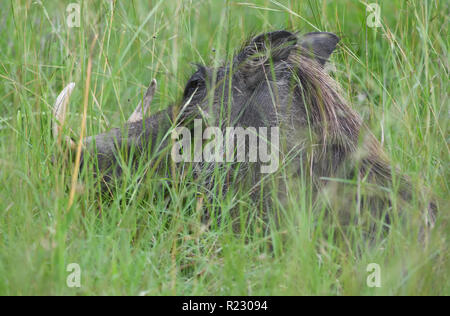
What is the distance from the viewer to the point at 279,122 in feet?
8.87

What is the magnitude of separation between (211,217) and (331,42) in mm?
1141

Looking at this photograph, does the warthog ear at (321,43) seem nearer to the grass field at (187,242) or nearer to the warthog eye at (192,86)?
the grass field at (187,242)

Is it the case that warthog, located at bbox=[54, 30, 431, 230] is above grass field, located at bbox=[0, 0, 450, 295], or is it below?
above

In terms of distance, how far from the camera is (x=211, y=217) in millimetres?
2598

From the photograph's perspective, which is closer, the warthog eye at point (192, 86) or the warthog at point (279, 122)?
the warthog at point (279, 122)

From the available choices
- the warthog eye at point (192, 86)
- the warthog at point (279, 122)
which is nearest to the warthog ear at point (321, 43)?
the warthog at point (279, 122)

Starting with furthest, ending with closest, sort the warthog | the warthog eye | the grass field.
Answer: the warthog eye < the warthog < the grass field

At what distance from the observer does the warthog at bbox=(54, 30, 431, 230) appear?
103 inches

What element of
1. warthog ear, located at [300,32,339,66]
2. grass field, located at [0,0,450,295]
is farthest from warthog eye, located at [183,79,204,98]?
warthog ear, located at [300,32,339,66]

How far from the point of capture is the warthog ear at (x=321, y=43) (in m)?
2.99

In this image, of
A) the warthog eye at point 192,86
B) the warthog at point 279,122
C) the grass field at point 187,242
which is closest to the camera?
the grass field at point 187,242

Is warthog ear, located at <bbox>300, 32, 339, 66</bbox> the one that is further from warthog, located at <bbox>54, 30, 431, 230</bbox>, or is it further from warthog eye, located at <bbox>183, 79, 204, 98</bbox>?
warthog eye, located at <bbox>183, 79, 204, 98</bbox>

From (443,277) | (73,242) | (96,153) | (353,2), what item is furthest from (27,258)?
(353,2)

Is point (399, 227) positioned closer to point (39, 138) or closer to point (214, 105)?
point (214, 105)
